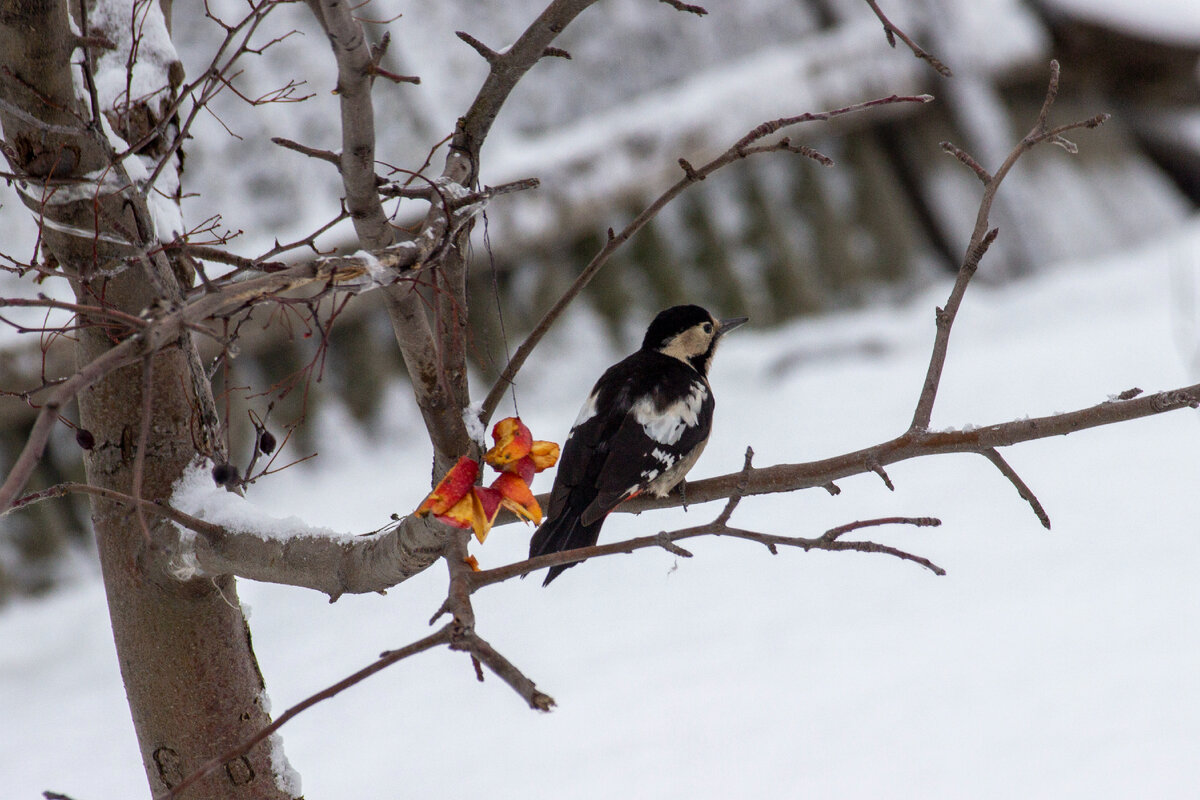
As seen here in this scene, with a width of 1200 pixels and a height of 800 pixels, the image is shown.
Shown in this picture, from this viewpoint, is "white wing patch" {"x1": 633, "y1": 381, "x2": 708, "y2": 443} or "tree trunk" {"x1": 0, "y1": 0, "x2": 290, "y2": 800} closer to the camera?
"tree trunk" {"x1": 0, "y1": 0, "x2": 290, "y2": 800}

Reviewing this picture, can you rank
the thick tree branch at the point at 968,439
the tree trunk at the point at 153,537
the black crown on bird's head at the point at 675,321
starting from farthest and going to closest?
the black crown on bird's head at the point at 675,321 < the tree trunk at the point at 153,537 < the thick tree branch at the point at 968,439

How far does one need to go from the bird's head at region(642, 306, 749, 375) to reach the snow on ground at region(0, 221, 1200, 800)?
920 millimetres

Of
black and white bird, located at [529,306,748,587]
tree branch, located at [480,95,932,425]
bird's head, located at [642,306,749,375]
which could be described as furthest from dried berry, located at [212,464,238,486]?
bird's head, located at [642,306,749,375]

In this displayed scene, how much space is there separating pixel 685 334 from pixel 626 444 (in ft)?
2.33

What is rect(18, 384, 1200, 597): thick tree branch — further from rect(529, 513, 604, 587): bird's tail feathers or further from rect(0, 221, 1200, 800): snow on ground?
rect(0, 221, 1200, 800): snow on ground

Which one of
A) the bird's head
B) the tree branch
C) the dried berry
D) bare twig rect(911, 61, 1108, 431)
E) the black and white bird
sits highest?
the bird's head

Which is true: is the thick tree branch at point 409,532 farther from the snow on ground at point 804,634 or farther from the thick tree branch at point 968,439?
the snow on ground at point 804,634

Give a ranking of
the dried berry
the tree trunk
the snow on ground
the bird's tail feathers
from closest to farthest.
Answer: the dried berry → the tree trunk → the bird's tail feathers → the snow on ground

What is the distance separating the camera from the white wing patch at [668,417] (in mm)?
2713

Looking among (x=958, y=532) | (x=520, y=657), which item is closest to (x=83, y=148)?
(x=520, y=657)

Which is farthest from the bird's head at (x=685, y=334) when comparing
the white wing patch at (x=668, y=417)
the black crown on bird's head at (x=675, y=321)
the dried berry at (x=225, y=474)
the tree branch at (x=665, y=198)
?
the dried berry at (x=225, y=474)

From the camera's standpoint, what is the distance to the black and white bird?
2.48 m

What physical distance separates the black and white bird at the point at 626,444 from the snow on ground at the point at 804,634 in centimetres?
73

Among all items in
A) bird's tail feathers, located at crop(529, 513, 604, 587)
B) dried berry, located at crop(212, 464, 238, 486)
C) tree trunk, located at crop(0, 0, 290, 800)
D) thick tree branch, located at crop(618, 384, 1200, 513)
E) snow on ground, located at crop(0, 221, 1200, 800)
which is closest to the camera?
thick tree branch, located at crop(618, 384, 1200, 513)
